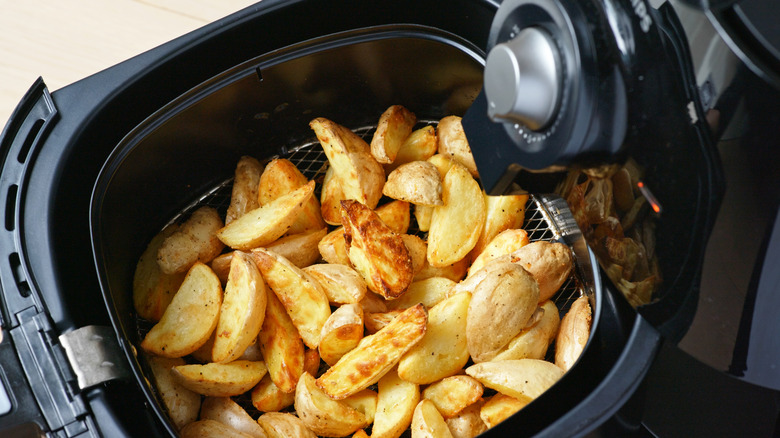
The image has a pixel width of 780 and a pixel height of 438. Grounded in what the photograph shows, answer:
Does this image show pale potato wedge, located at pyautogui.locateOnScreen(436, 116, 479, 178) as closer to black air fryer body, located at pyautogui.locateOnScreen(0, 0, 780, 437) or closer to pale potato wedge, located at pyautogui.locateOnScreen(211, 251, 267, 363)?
black air fryer body, located at pyautogui.locateOnScreen(0, 0, 780, 437)

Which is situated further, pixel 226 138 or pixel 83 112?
pixel 226 138

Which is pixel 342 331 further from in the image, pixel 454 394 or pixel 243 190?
pixel 243 190

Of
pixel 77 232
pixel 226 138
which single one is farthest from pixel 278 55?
pixel 77 232

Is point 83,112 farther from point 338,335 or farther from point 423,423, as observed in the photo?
point 423,423

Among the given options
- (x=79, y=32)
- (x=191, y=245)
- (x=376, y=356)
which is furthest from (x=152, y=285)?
(x=79, y=32)

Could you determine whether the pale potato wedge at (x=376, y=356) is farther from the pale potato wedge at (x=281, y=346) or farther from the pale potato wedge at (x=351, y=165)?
the pale potato wedge at (x=351, y=165)
